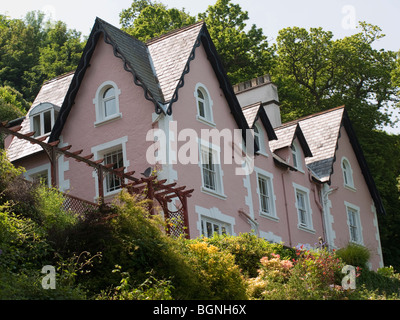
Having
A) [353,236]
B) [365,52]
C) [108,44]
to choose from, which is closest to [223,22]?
[365,52]

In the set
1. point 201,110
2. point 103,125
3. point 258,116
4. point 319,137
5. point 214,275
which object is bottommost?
point 214,275

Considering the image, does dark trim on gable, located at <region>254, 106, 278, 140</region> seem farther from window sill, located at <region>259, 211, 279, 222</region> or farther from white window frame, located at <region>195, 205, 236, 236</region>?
white window frame, located at <region>195, 205, 236, 236</region>

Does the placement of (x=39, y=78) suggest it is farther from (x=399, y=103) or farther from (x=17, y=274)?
(x=17, y=274)

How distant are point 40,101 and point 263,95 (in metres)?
11.0

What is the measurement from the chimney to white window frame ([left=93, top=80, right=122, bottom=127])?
36.1 ft

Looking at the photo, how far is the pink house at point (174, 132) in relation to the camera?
25.3 metres

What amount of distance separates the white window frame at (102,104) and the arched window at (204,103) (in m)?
2.86

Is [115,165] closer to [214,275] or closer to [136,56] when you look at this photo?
[136,56]

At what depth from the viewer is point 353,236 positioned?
3578cm

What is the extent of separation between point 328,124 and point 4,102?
680 inches

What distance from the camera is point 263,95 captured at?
36.4 meters
